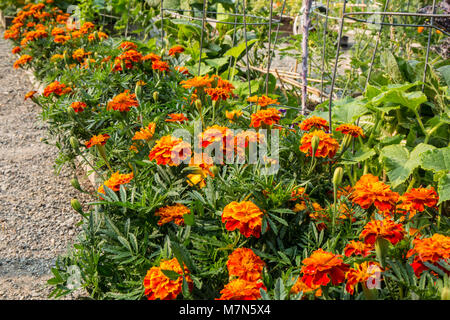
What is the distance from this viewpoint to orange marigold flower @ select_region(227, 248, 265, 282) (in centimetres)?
96

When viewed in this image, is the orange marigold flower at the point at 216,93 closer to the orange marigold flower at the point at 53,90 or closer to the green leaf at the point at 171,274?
the green leaf at the point at 171,274

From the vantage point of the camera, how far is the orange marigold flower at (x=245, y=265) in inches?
37.7

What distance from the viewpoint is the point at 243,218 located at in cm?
99

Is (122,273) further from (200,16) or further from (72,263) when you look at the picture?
(200,16)

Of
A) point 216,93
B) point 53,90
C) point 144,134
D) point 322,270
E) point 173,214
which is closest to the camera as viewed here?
point 322,270

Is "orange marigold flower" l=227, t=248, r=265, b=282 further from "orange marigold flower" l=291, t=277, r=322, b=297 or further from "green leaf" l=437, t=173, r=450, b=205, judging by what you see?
"green leaf" l=437, t=173, r=450, b=205

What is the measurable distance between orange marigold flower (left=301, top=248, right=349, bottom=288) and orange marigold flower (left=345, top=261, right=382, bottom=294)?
5 centimetres

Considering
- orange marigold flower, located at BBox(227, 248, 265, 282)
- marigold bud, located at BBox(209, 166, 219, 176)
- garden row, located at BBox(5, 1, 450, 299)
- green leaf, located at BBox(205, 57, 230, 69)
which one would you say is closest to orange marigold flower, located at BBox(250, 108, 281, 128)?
garden row, located at BBox(5, 1, 450, 299)

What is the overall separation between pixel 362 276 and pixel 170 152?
60 centimetres

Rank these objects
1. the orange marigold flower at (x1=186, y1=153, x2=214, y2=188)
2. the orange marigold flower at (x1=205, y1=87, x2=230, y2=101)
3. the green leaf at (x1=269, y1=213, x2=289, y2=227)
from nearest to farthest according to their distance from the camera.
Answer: the green leaf at (x1=269, y1=213, x2=289, y2=227) < the orange marigold flower at (x1=186, y1=153, x2=214, y2=188) < the orange marigold flower at (x1=205, y1=87, x2=230, y2=101)

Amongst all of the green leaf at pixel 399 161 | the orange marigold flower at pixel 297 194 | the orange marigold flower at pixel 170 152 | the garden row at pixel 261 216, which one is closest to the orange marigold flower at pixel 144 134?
the garden row at pixel 261 216

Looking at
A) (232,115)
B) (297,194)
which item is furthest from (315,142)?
(232,115)

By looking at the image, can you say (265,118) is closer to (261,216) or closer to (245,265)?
(261,216)

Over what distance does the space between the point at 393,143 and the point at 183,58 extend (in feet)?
4.44
